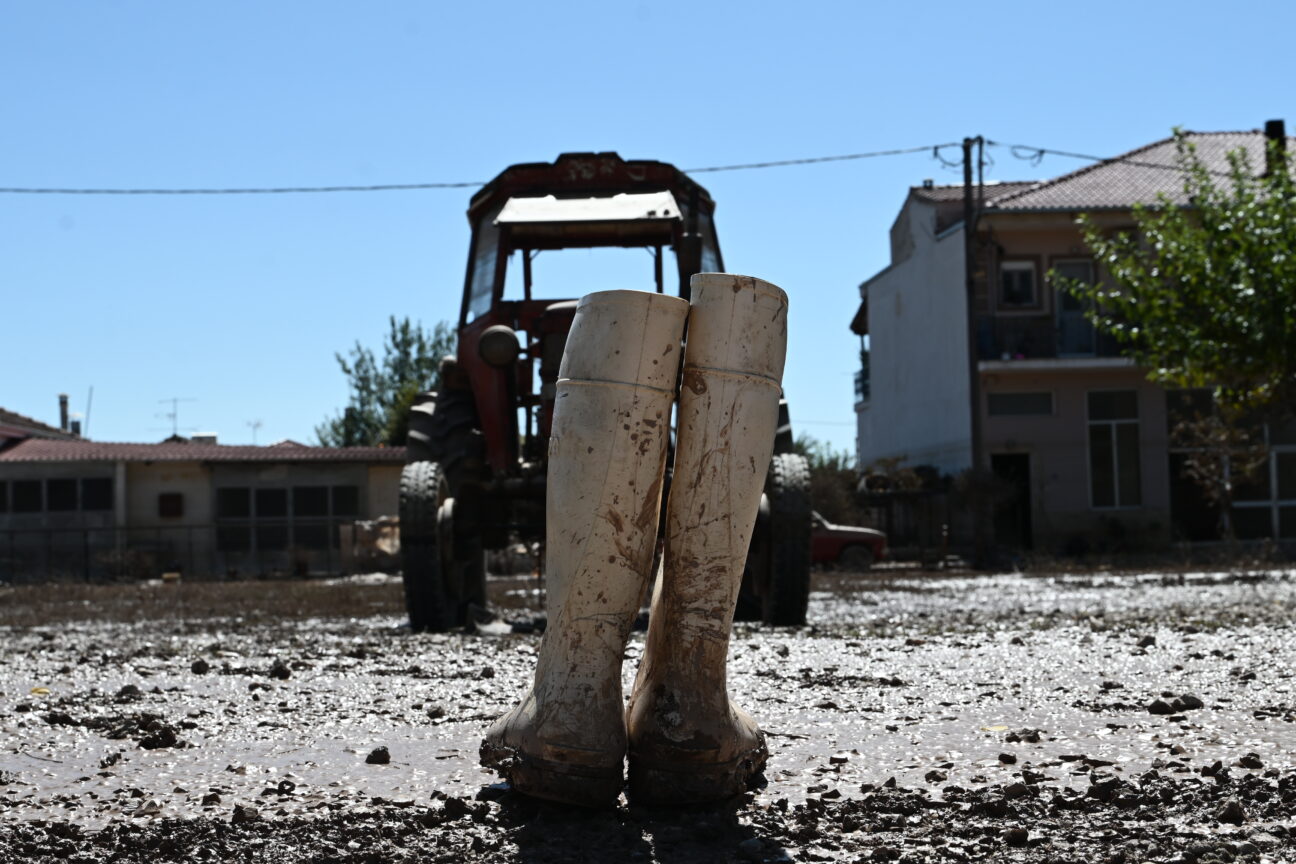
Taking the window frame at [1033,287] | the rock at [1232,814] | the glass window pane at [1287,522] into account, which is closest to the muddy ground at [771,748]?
the rock at [1232,814]

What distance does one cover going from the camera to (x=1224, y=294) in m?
18.4

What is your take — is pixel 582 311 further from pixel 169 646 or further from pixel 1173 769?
pixel 169 646

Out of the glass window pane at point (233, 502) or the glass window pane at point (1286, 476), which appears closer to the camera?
the glass window pane at point (1286, 476)

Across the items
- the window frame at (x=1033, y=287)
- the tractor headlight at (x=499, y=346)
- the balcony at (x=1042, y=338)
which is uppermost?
the window frame at (x=1033, y=287)

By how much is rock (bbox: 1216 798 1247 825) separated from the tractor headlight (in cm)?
614

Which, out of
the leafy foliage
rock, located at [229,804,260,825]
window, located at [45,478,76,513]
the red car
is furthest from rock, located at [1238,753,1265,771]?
window, located at [45,478,76,513]

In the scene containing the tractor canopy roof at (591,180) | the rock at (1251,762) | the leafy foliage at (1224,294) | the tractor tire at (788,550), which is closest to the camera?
the rock at (1251,762)

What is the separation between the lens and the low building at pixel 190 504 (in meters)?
32.0

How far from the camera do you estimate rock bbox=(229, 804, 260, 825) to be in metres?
2.91

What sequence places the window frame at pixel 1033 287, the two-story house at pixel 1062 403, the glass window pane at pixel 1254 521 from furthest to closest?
Answer: the window frame at pixel 1033 287
the glass window pane at pixel 1254 521
the two-story house at pixel 1062 403

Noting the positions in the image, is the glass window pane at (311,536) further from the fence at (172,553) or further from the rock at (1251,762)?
the rock at (1251,762)

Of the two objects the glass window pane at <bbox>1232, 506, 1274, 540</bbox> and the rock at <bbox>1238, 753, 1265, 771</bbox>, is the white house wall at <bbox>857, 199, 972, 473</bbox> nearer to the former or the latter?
the glass window pane at <bbox>1232, 506, 1274, 540</bbox>

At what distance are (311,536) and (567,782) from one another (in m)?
31.2

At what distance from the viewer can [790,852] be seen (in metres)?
2.64
